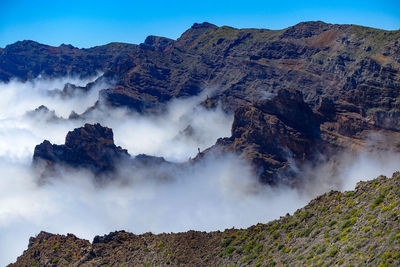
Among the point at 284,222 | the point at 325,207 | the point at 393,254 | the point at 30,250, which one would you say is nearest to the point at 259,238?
the point at 284,222

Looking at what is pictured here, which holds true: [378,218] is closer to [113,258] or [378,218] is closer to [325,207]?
[325,207]

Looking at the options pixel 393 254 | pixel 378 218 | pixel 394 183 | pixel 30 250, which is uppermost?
pixel 30 250

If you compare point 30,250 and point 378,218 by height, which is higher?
point 30,250

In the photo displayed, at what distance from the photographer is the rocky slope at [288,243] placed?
59812 millimetres

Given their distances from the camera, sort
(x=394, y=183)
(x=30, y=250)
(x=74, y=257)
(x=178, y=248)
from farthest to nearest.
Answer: (x=30, y=250) < (x=74, y=257) < (x=178, y=248) < (x=394, y=183)

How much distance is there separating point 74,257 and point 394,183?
46.0 metres

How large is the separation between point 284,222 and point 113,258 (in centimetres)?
2412

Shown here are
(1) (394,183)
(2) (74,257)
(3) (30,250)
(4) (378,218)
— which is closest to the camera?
(4) (378,218)

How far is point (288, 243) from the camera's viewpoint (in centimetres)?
7200

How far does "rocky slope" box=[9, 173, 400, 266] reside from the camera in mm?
59812

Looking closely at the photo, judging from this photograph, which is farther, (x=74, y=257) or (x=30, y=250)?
(x=30, y=250)

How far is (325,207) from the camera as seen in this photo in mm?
75500

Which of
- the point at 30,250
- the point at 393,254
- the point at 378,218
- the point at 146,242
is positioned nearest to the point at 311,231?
the point at 378,218

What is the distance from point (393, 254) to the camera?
53.4m
